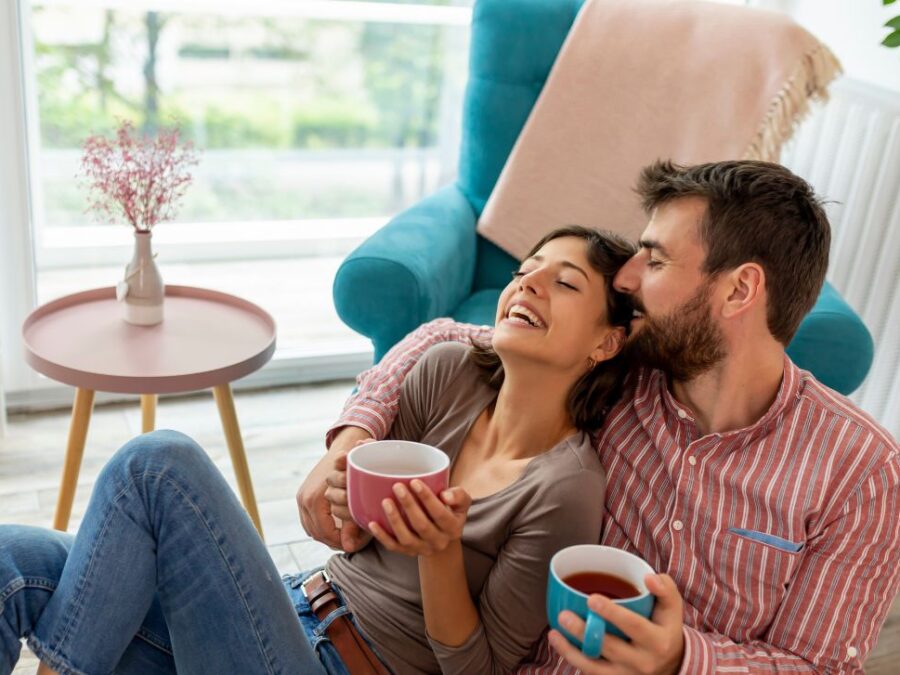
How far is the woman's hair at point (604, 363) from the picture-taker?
1.36 metres

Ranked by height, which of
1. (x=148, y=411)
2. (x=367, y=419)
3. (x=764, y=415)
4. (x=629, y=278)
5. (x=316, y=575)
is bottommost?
(x=148, y=411)

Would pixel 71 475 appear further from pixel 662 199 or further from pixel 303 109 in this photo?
pixel 303 109

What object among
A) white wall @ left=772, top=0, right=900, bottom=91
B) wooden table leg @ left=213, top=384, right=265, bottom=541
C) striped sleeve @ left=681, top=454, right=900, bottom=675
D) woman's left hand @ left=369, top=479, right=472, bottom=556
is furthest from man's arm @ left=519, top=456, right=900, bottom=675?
white wall @ left=772, top=0, right=900, bottom=91

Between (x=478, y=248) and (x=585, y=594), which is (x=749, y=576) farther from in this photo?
(x=478, y=248)

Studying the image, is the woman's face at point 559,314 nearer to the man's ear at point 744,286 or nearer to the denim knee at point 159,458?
the man's ear at point 744,286

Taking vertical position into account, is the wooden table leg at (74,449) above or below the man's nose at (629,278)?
below

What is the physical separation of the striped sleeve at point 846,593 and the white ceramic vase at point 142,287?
1.29 metres

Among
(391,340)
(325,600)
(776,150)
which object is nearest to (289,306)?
(391,340)

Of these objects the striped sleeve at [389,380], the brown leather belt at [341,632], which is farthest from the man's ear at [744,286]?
the brown leather belt at [341,632]

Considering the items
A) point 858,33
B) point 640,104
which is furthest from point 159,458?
point 858,33

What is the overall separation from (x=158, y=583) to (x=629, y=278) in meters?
0.75

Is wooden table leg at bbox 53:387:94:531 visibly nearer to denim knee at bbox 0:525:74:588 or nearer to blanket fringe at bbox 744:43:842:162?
denim knee at bbox 0:525:74:588

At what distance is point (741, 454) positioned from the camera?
1.27m

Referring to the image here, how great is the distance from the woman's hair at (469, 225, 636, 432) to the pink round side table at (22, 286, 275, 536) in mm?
756
